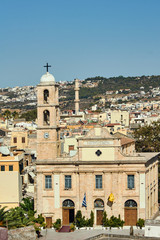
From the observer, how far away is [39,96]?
51.4 m

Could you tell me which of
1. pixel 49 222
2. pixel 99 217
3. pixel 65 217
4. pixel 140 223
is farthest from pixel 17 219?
pixel 140 223

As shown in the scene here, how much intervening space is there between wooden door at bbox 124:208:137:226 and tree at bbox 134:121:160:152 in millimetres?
25625

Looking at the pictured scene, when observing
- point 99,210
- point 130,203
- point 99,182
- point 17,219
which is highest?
point 99,182

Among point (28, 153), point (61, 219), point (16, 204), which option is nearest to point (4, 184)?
point (16, 204)

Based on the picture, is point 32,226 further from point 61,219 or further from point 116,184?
point 116,184

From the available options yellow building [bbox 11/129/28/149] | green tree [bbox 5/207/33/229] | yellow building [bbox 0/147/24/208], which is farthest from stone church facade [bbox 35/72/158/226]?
yellow building [bbox 11/129/28/149]

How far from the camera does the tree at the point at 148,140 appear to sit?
244 ft

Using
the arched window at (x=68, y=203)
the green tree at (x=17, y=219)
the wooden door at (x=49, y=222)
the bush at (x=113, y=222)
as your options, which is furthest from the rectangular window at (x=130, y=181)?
the green tree at (x=17, y=219)

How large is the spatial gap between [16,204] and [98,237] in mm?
13690

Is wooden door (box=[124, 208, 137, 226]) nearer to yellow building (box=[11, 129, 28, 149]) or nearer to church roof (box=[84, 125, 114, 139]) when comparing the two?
church roof (box=[84, 125, 114, 139])

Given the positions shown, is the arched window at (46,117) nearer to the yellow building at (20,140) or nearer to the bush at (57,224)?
the bush at (57,224)

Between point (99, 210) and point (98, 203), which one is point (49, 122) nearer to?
point (98, 203)

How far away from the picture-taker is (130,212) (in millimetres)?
49219

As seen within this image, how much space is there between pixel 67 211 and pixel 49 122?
8.45m
